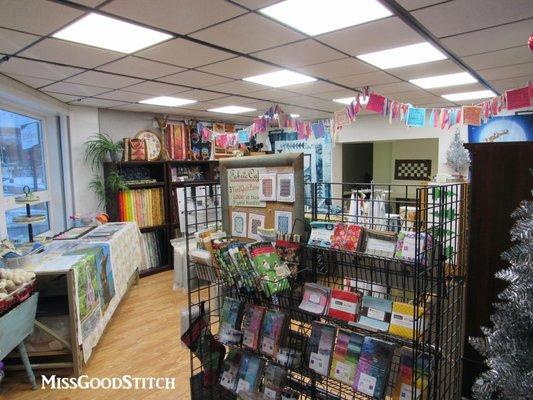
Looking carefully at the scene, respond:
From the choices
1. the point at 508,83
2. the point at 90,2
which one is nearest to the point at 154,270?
the point at 90,2

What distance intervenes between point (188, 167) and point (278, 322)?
4.59 meters

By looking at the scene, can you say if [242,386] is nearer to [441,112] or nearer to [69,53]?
[69,53]

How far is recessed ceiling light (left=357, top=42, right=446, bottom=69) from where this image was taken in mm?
2613

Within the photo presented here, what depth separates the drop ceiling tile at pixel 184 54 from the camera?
239cm

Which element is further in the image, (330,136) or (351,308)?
(330,136)

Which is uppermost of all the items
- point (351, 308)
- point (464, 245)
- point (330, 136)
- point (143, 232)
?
point (330, 136)

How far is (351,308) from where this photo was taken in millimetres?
1385

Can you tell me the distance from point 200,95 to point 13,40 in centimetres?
211

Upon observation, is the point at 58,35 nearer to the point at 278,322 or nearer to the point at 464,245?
the point at 278,322

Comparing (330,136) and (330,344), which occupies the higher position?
(330,136)

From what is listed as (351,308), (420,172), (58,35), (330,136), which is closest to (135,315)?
(58,35)

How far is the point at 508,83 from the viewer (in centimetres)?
397

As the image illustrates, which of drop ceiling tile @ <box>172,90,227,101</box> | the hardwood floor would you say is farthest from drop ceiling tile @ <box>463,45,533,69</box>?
the hardwood floor

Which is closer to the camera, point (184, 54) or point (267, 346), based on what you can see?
point (267, 346)
